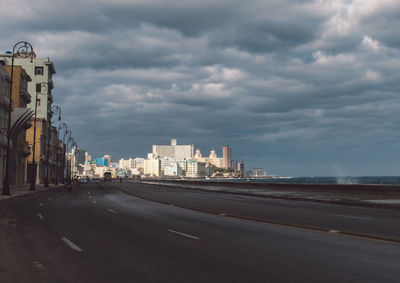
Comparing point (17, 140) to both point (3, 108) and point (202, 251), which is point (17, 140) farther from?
point (202, 251)

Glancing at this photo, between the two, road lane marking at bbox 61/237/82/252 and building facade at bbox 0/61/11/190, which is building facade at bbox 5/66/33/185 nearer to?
building facade at bbox 0/61/11/190

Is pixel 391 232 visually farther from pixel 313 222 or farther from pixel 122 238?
pixel 122 238

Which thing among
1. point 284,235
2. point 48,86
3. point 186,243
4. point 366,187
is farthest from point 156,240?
point 48,86

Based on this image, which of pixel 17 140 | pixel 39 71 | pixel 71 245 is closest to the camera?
pixel 71 245

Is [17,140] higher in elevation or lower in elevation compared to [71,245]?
higher

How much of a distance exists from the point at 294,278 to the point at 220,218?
1044 centimetres

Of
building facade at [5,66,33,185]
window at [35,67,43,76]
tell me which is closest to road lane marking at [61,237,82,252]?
building facade at [5,66,33,185]

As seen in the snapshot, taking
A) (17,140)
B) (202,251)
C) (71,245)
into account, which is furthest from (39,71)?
(202,251)

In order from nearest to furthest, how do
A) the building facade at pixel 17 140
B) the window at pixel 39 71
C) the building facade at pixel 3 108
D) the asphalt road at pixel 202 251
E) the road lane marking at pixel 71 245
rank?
the asphalt road at pixel 202 251
the road lane marking at pixel 71 245
the building facade at pixel 3 108
the building facade at pixel 17 140
the window at pixel 39 71

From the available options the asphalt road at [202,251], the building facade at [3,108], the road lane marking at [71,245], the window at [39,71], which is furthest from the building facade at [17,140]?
the road lane marking at [71,245]

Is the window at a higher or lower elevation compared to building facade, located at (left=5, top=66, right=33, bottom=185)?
higher

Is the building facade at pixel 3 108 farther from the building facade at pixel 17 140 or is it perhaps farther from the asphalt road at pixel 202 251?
the asphalt road at pixel 202 251

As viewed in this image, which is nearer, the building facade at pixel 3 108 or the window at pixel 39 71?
the building facade at pixel 3 108

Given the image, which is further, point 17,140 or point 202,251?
point 17,140
